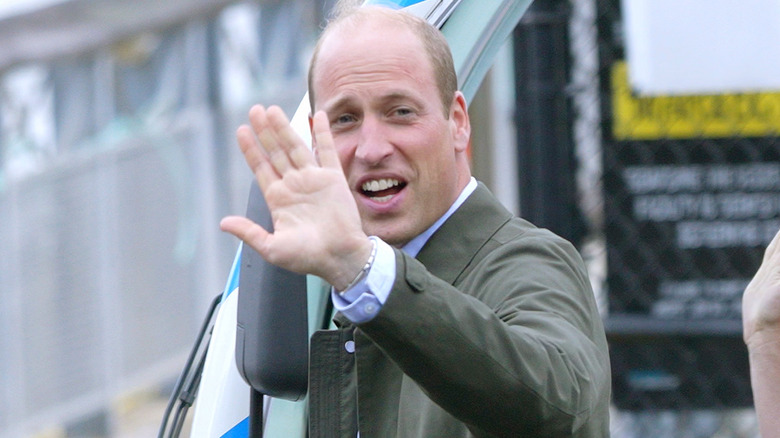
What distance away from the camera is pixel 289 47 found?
819 centimetres

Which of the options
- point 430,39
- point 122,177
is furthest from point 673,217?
point 122,177

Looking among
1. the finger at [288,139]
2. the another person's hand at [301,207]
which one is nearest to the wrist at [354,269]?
the another person's hand at [301,207]

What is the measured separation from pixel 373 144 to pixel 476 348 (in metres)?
0.40

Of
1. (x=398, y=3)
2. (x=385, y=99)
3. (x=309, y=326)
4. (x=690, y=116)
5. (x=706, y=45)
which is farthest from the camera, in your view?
(x=690, y=116)

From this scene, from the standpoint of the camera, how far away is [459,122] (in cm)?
189

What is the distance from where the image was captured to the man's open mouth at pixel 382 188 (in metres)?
1.76

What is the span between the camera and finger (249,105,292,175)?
1466mm

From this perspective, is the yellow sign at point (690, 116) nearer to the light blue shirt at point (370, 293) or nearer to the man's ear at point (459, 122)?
the man's ear at point (459, 122)

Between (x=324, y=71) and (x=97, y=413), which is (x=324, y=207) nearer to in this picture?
(x=324, y=71)

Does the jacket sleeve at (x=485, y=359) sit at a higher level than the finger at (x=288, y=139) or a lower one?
lower

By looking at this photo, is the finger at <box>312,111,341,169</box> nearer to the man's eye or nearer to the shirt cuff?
the shirt cuff

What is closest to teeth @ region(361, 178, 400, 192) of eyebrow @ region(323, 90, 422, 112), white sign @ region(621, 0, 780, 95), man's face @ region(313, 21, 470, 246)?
man's face @ region(313, 21, 470, 246)

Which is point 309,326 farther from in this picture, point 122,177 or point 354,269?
point 122,177

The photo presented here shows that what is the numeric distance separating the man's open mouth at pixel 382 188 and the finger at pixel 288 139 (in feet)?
0.98
